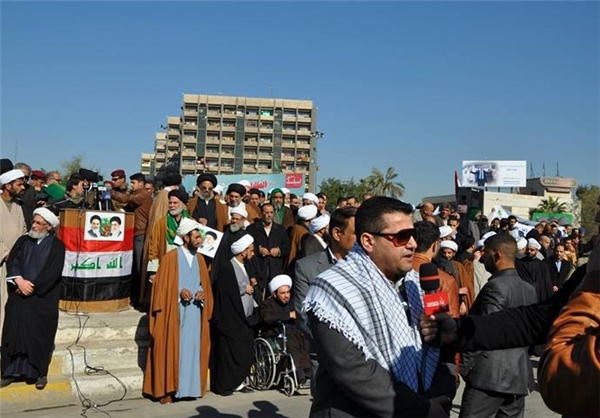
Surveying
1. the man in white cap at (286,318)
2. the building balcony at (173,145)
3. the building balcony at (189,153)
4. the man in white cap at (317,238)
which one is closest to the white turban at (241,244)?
the man in white cap at (286,318)

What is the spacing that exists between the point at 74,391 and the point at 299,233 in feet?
13.3

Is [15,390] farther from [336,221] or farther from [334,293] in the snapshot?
[334,293]

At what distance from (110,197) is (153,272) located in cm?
255

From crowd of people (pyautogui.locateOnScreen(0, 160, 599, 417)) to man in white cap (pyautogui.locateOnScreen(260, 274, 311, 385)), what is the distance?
22 mm

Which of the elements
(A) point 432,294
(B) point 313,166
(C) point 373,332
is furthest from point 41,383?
(B) point 313,166

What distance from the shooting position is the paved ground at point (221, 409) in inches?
277

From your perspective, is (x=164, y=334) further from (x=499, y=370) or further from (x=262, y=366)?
(x=499, y=370)

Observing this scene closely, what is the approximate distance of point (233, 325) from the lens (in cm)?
833

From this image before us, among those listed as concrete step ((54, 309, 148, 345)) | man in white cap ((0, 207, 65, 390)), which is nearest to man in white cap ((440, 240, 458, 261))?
concrete step ((54, 309, 148, 345))

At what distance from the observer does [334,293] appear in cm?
269

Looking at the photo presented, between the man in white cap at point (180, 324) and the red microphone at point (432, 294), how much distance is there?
5435mm

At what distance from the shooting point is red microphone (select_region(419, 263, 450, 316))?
2.65m

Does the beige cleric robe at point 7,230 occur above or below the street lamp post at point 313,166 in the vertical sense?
below

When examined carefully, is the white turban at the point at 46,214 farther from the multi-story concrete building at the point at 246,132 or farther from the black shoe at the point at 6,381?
the multi-story concrete building at the point at 246,132
